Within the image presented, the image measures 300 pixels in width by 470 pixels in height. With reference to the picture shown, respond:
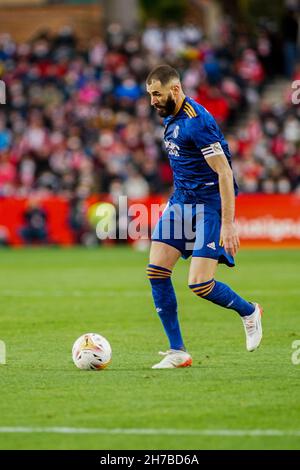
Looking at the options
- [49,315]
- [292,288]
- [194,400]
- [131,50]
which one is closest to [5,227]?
[131,50]

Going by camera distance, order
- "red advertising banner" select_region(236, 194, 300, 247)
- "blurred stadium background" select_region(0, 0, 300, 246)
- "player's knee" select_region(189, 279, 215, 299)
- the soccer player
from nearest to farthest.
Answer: the soccer player → "player's knee" select_region(189, 279, 215, 299) → "red advertising banner" select_region(236, 194, 300, 247) → "blurred stadium background" select_region(0, 0, 300, 246)

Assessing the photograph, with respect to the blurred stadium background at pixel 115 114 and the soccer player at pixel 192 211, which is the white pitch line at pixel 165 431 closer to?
the soccer player at pixel 192 211

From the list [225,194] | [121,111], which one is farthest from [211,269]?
[121,111]

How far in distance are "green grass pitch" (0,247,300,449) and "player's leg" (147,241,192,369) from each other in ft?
0.64

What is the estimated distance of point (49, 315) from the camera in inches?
556

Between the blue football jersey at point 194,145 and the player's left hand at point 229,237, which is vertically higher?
the blue football jersey at point 194,145

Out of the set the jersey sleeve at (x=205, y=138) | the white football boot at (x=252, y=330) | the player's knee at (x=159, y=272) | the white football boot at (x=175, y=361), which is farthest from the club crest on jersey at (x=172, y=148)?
the white football boot at (x=175, y=361)

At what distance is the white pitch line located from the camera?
22.2 feet

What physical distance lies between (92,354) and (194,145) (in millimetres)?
1964


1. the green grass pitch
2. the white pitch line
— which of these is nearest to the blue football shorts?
the green grass pitch

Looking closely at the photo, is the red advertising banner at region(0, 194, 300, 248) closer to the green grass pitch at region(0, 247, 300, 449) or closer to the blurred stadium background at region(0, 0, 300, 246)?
the blurred stadium background at region(0, 0, 300, 246)

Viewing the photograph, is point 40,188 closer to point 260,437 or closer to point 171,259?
point 171,259

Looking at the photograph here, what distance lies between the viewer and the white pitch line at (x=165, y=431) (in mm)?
6781
